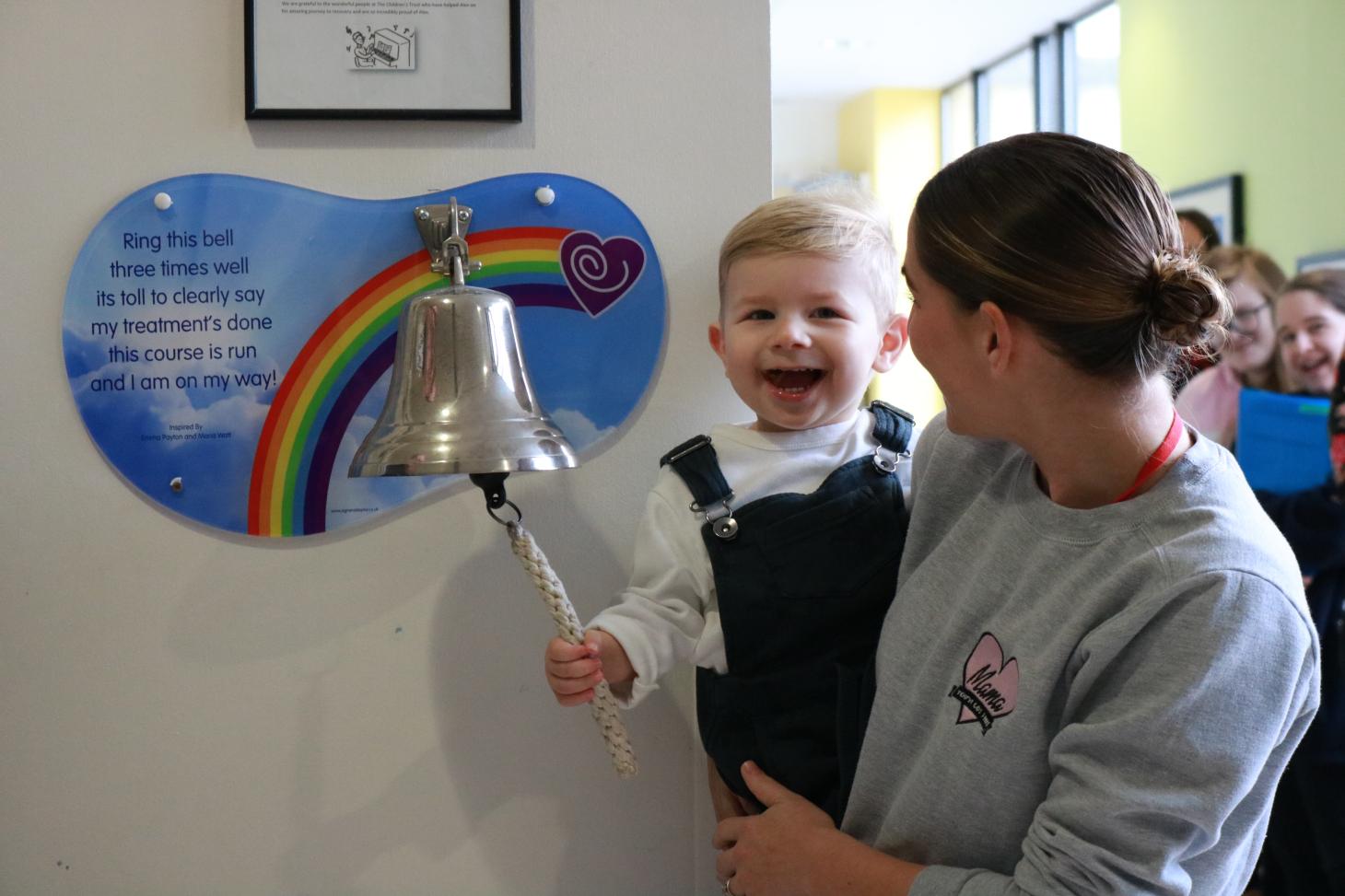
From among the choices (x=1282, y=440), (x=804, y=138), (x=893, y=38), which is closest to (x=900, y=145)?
(x=804, y=138)

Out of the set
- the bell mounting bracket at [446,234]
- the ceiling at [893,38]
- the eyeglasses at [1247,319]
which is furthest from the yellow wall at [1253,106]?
the bell mounting bracket at [446,234]

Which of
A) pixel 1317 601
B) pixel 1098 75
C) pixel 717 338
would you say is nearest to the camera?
pixel 717 338

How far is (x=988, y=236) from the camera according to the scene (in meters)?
0.88

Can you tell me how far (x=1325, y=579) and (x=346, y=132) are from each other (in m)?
2.00

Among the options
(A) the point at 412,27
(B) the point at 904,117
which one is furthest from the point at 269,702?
(B) the point at 904,117

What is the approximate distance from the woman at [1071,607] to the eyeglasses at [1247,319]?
1927 millimetres

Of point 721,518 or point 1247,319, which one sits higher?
point 1247,319

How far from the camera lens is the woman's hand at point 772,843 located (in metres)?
0.98

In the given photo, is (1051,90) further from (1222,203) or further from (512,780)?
(512,780)

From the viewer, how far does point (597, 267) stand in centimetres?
124

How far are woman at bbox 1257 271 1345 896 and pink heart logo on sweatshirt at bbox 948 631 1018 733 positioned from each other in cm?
151

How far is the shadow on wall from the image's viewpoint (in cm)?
127

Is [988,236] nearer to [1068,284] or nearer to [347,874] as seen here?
[1068,284]

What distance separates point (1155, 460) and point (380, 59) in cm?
87
